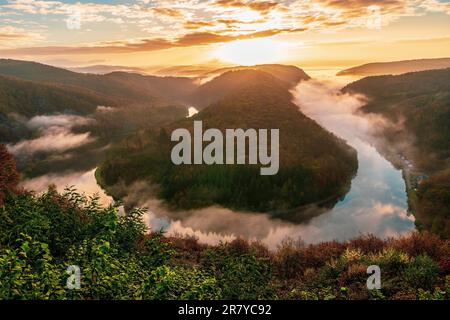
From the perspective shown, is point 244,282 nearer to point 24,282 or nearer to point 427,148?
point 24,282

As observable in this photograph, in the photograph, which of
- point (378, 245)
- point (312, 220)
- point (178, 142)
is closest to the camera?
point (378, 245)

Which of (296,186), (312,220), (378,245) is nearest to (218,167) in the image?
(296,186)

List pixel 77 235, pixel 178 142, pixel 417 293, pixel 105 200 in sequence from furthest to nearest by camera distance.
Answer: pixel 178 142
pixel 105 200
pixel 77 235
pixel 417 293

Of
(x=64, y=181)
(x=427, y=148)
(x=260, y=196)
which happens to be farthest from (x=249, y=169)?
(x=64, y=181)

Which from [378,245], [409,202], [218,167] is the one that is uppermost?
[378,245]

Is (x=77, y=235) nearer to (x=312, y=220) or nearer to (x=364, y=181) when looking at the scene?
(x=312, y=220)
